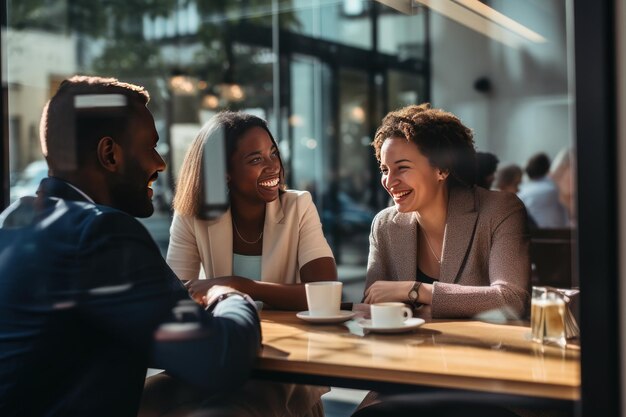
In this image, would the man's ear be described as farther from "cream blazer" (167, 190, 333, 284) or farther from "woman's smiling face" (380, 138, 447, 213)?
"woman's smiling face" (380, 138, 447, 213)

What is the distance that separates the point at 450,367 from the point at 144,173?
0.97m

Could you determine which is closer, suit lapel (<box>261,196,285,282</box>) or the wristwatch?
the wristwatch

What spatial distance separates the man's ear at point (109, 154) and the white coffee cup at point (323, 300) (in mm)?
588

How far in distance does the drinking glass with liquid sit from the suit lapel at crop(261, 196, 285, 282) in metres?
0.94

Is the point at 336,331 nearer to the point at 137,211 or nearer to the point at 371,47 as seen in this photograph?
the point at 137,211

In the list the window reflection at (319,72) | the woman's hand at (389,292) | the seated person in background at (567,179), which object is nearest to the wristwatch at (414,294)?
the woman's hand at (389,292)

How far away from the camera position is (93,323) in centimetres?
158

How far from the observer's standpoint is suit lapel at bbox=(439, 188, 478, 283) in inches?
87.9

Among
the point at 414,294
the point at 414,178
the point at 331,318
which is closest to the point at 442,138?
the point at 414,178

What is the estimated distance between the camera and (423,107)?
2.43m

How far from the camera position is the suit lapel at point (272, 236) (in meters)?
2.37

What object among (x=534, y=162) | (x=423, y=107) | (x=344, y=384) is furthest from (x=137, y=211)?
(x=534, y=162)

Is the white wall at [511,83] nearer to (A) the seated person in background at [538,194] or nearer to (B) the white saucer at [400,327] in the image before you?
(A) the seated person in background at [538,194]

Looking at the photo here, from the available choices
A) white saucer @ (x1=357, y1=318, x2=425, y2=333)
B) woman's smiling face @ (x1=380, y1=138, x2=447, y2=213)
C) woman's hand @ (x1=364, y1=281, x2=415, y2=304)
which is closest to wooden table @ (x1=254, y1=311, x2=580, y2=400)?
white saucer @ (x1=357, y1=318, x2=425, y2=333)
